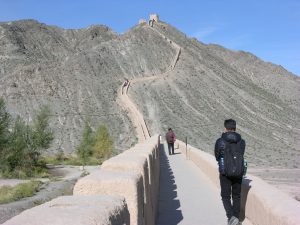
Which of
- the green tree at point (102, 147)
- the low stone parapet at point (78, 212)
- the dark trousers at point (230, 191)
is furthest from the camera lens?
the green tree at point (102, 147)

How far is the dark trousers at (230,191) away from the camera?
24.5 ft

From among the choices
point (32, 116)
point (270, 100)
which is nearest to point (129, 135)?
point (32, 116)

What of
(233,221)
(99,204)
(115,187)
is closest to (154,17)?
(233,221)

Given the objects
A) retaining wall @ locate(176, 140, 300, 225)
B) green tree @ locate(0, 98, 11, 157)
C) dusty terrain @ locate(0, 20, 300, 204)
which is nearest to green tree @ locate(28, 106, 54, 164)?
green tree @ locate(0, 98, 11, 157)

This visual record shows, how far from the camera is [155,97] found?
70000 millimetres

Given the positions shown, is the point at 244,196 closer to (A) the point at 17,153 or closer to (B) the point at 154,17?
(A) the point at 17,153

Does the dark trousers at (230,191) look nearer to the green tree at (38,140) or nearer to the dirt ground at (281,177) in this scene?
the dirt ground at (281,177)

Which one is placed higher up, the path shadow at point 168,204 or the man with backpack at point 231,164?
the man with backpack at point 231,164

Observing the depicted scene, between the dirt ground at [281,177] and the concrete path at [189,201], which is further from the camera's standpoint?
the dirt ground at [281,177]

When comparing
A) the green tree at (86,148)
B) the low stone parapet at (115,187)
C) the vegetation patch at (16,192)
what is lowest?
the vegetation patch at (16,192)

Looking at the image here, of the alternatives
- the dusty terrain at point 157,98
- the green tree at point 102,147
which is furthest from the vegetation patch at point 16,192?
the green tree at point 102,147

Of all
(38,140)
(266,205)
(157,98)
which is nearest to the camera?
(266,205)

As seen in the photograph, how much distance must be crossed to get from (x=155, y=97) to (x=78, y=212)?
67.0m

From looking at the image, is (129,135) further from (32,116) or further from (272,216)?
(272,216)
